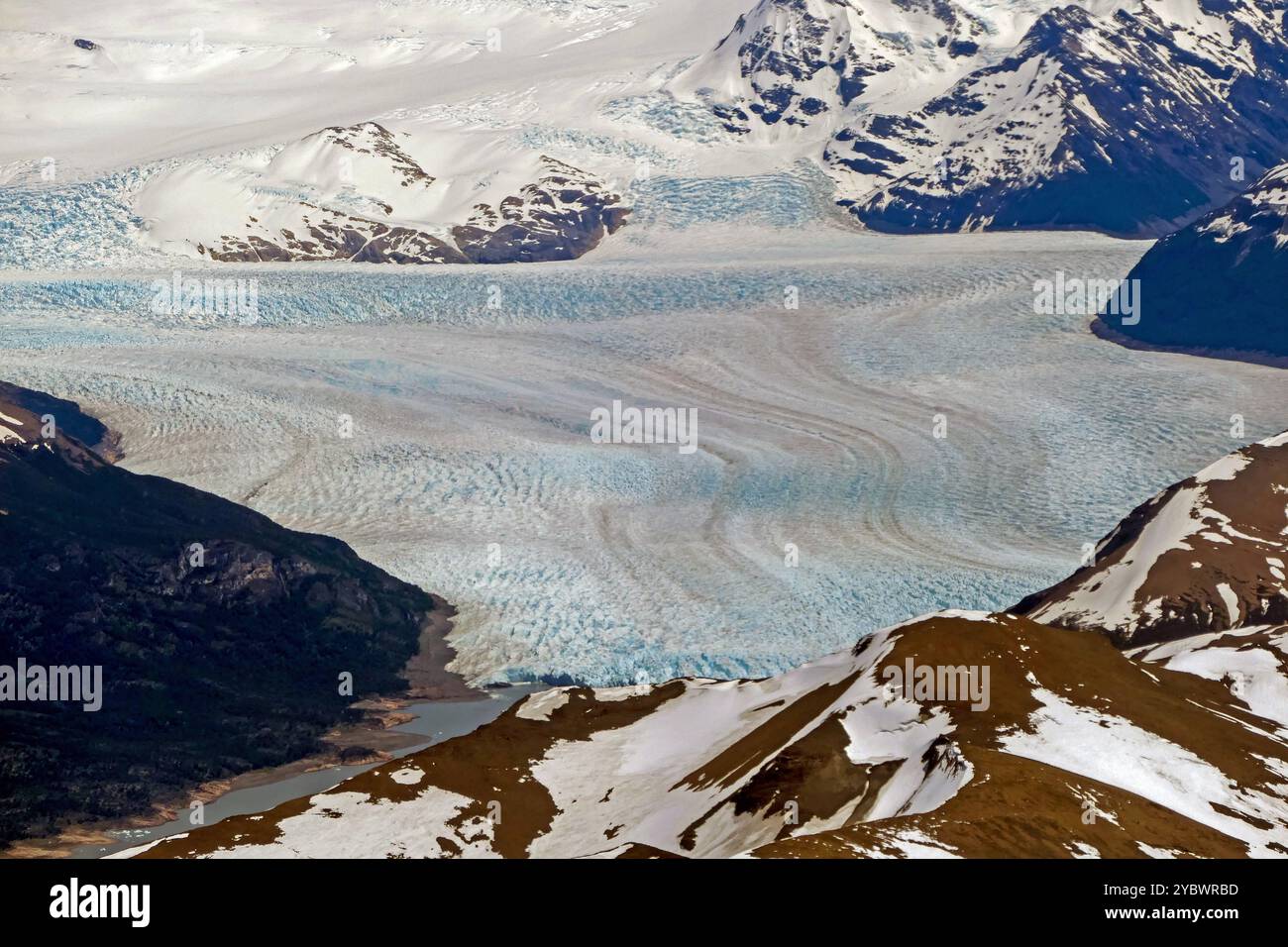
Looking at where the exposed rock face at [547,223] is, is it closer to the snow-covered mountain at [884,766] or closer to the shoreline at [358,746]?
the shoreline at [358,746]

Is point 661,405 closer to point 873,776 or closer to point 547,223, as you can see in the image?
point 547,223

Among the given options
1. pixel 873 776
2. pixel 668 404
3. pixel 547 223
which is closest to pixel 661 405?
pixel 668 404

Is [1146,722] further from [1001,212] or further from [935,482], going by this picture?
[1001,212]

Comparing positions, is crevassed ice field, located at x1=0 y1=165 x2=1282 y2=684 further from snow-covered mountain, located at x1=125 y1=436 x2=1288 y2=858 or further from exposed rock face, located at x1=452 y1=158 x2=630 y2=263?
snow-covered mountain, located at x1=125 y1=436 x2=1288 y2=858

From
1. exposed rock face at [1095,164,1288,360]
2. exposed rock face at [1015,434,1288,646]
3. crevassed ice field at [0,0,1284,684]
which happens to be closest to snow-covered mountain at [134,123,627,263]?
crevassed ice field at [0,0,1284,684]

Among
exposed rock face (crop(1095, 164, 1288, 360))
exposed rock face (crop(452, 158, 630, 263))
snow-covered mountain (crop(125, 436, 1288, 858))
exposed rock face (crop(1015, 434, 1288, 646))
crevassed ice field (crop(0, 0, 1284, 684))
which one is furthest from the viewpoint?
exposed rock face (crop(452, 158, 630, 263))

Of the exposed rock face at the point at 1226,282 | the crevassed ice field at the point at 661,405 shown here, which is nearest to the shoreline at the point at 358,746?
the crevassed ice field at the point at 661,405
